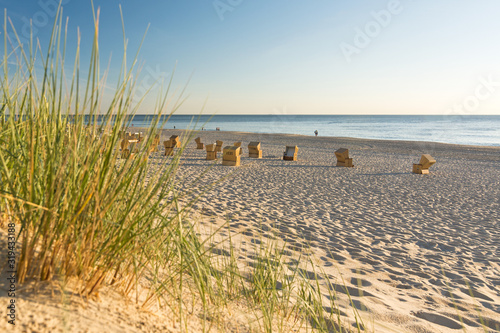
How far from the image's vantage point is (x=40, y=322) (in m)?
0.99

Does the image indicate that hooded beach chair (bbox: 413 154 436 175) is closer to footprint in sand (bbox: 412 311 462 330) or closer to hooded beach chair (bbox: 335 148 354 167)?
hooded beach chair (bbox: 335 148 354 167)

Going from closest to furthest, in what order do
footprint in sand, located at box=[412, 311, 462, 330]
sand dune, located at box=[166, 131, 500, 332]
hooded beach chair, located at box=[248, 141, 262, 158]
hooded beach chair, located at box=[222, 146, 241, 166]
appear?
footprint in sand, located at box=[412, 311, 462, 330], sand dune, located at box=[166, 131, 500, 332], hooded beach chair, located at box=[222, 146, 241, 166], hooded beach chair, located at box=[248, 141, 262, 158]

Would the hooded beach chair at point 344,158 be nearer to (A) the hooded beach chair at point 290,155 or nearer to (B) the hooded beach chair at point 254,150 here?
(A) the hooded beach chair at point 290,155

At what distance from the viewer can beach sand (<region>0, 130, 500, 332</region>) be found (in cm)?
134

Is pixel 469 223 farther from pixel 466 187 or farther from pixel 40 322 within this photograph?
pixel 40 322

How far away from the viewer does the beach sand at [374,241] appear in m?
1.34

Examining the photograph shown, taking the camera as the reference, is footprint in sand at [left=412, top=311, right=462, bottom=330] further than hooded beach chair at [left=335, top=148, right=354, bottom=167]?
No

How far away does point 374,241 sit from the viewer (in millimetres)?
4137

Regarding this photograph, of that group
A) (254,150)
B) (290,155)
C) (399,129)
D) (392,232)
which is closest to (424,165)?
(290,155)

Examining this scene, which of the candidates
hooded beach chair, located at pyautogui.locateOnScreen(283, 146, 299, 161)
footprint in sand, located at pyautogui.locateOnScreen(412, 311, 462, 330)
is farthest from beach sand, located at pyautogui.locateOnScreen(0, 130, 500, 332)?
hooded beach chair, located at pyautogui.locateOnScreen(283, 146, 299, 161)

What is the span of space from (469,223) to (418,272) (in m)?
2.64

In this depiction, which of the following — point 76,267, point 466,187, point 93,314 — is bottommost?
point 466,187

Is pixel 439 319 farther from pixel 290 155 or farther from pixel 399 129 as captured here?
pixel 399 129

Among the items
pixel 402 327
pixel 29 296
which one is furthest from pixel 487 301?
pixel 29 296
